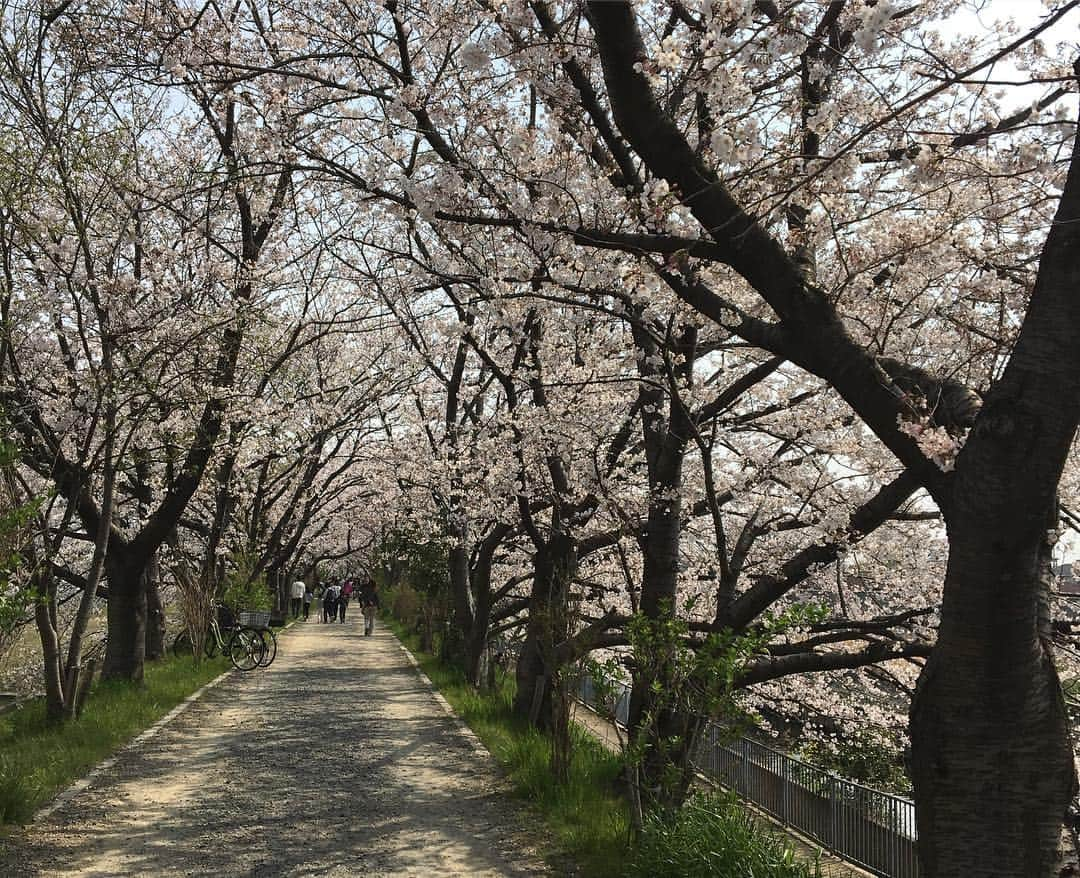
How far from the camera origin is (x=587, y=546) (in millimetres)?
11320

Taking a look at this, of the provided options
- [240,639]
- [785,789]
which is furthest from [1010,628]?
[240,639]

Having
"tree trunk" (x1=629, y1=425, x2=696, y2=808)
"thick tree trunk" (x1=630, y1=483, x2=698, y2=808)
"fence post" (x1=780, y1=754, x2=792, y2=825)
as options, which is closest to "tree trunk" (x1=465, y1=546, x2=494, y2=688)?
"tree trunk" (x1=629, y1=425, x2=696, y2=808)

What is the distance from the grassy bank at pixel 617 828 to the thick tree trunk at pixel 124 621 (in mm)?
5406

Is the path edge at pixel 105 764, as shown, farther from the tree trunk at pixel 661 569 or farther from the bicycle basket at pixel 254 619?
the tree trunk at pixel 661 569

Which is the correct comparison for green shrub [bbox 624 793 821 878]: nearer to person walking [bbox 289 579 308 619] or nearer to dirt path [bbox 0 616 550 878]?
dirt path [bbox 0 616 550 878]

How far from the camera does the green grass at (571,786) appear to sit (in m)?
6.17

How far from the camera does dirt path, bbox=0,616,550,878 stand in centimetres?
588

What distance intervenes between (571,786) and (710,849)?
2.74 metres

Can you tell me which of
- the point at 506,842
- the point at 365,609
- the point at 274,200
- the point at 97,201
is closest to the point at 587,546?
the point at 506,842

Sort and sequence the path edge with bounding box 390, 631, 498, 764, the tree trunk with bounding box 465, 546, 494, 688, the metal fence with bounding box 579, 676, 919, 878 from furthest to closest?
the tree trunk with bounding box 465, 546, 494, 688
the path edge with bounding box 390, 631, 498, 764
the metal fence with bounding box 579, 676, 919, 878

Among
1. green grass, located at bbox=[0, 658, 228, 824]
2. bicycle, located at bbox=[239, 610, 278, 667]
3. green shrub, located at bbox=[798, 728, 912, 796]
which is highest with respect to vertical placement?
bicycle, located at bbox=[239, 610, 278, 667]

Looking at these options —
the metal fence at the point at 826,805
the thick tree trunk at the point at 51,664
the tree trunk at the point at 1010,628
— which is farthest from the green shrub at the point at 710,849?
the thick tree trunk at the point at 51,664

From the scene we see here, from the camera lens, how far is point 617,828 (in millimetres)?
6410

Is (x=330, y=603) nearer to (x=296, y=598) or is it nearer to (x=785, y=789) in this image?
(x=296, y=598)
